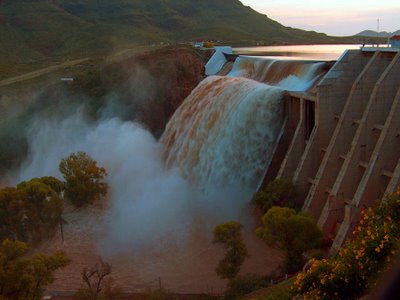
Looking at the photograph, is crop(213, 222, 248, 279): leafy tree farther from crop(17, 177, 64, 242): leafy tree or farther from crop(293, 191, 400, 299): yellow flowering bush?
crop(17, 177, 64, 242): leafy tree

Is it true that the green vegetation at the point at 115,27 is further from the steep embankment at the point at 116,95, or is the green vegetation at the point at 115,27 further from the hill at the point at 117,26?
the steep embankment at the point at 116,95

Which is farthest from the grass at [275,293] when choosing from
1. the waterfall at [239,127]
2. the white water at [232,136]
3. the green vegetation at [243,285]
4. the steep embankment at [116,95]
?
the steep embankment at [116,95]

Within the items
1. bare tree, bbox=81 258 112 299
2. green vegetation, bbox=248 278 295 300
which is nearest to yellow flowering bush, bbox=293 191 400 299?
green vegetation, bbox=248 278 295 300

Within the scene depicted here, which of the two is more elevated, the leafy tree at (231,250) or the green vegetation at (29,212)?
the leafy tree at (231,250)

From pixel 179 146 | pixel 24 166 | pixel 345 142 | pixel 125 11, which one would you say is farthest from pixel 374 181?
pixel 125 11

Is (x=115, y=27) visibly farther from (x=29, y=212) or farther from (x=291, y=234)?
(x=291, y=234)

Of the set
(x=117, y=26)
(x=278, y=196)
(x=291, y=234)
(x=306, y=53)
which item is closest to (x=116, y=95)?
(x=306, y=53)
